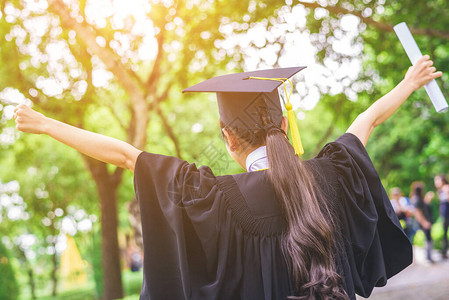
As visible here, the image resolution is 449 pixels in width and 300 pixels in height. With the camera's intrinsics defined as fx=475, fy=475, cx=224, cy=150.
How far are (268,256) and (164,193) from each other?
0.51 m

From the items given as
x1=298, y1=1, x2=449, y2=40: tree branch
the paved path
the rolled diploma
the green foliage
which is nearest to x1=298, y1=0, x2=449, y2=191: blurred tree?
x1=298, y1=1, x2=449, y2=40: tree branch

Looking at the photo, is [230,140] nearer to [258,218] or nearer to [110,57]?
[258,218]

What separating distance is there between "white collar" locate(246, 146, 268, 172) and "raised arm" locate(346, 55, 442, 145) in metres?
0.45

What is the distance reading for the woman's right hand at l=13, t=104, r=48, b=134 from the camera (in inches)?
77.7

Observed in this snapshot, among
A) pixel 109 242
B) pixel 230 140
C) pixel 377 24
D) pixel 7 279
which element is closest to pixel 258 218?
pixel 230 140

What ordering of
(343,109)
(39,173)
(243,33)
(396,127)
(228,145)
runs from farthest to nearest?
1. (396,127)
2. (39,173)
3. (343,109)
4. (243,33)
5. (228,145)

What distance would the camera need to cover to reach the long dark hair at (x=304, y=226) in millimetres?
1881

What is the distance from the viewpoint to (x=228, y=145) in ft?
7.23

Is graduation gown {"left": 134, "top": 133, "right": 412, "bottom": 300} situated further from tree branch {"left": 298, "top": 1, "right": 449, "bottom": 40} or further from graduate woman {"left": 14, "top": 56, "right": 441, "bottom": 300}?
tree branch {"left": 298, "top": 1, "right": 449, "bottom": 40}

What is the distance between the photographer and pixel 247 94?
2.27 m

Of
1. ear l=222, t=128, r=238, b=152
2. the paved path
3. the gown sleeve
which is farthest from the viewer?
the paved path

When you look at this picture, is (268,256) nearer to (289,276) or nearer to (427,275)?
(289,276)

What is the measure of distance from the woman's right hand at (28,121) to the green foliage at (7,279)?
1526cm

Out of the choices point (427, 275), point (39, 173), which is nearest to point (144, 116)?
point (427, 275)
